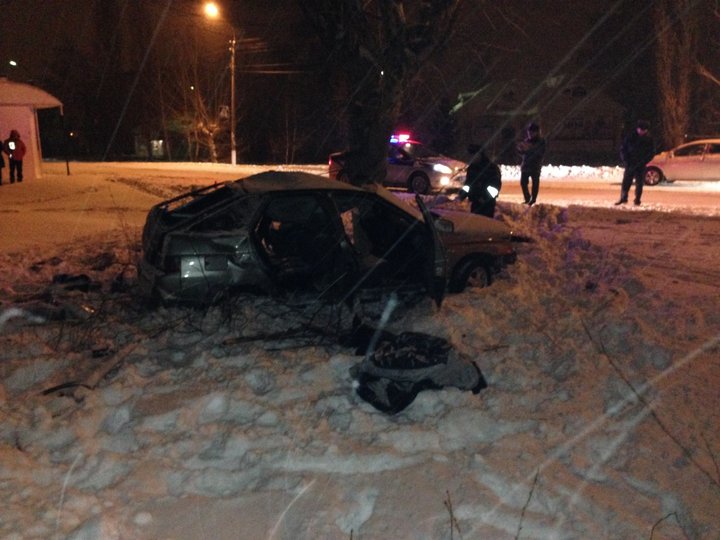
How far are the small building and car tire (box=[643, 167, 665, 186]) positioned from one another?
64.3 feet

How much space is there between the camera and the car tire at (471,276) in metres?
6.95

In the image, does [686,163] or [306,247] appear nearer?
[306,247]

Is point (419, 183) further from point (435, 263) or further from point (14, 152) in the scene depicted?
point (435, 263)

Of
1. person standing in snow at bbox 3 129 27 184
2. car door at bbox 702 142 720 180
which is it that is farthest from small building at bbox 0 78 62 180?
car door at bbox 702 142 720 180

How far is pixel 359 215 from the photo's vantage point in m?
6.82

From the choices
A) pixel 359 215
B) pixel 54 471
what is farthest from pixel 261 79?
pixel 54 471

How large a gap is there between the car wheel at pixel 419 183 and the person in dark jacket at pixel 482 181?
8.75 m

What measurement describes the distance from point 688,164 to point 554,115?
2324 cm

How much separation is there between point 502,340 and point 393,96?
5.71m

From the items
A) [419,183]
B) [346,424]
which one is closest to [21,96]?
[419,183]

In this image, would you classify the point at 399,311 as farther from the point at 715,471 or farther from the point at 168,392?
the point at 715,471

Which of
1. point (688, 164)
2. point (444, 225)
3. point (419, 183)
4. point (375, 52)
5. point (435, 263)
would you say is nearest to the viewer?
point (435, 263)

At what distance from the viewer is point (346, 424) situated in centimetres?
414

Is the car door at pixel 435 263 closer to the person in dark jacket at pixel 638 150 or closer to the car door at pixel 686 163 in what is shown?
the person in dark jacket at pixel 638 150
